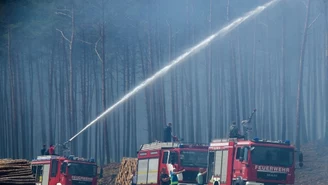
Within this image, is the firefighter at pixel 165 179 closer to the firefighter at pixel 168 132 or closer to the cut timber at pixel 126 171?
the firefighter at pixel 168 132

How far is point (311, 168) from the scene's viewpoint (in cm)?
4256

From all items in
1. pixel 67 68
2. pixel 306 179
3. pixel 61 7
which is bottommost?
pixel 306 179

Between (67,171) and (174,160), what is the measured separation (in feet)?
24.7

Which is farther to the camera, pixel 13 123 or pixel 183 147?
pixel 13 123

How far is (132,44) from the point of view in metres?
64.6

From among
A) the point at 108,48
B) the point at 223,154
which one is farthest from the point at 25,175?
the point at 108,48

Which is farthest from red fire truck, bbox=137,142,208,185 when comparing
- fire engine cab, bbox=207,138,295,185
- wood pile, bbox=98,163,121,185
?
wood pile, bbox=98,163,121,185

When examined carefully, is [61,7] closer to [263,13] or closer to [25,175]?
[263,13]

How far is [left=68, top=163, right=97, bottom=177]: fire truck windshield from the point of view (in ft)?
129

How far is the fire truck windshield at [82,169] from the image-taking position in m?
39.2

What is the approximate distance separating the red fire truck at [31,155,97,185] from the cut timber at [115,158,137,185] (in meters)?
5.59

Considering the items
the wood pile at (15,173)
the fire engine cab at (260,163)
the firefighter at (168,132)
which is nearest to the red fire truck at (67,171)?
the firefighter at (168,132)

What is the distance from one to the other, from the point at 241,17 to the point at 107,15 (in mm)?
11827

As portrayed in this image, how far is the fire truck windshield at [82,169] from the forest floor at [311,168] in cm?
851
